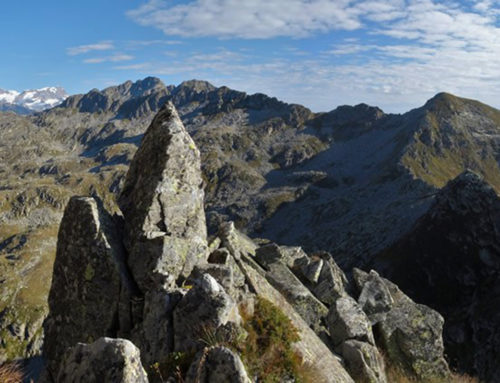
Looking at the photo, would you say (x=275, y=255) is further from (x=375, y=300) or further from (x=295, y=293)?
(x=375, y=300)

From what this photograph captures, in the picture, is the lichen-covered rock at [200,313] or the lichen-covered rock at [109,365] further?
the lichen-covered rock at [200,313]

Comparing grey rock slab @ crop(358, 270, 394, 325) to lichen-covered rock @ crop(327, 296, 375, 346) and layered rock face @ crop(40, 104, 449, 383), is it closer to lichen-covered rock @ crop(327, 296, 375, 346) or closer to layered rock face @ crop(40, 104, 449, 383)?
layered rock face @ crop(40, 104, 449, 383)

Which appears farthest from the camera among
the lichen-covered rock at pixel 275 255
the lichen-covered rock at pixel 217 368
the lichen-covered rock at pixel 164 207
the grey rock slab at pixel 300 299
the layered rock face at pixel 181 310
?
the lichen-covered rock at pixel 275 255

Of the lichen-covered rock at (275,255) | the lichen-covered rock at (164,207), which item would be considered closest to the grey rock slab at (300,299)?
the lichen-covered rock at (275,255)

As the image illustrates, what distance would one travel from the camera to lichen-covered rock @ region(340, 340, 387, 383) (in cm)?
1681

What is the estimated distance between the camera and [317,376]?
12781 millimetres

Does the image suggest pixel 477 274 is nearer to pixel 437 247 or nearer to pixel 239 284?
pixel 437 247

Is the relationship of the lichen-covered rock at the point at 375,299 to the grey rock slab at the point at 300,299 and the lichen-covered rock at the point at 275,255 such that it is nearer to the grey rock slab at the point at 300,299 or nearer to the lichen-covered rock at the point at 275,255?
the grey rock slab at the point at 300,299

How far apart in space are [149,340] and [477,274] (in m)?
81.2

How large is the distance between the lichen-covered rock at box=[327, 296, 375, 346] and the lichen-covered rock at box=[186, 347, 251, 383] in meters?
11.3

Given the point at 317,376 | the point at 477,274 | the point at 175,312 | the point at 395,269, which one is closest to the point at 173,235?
the point at 175,312

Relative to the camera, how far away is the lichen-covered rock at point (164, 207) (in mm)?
16031

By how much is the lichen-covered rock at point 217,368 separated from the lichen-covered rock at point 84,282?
6754mm

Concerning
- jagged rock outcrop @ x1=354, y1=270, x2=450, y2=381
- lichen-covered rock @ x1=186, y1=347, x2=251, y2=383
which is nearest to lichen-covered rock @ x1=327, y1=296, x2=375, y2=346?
jagged rock outcrop @ x1=354, y1=270, x2=450, y2=381
